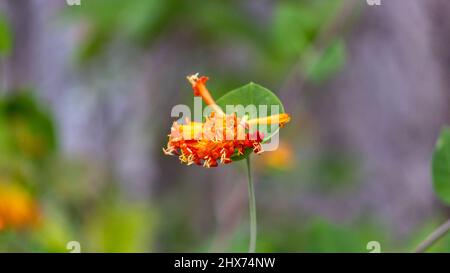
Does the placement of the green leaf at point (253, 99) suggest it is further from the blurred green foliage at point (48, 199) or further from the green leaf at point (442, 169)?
the blurred green foliage at point (48, 199)

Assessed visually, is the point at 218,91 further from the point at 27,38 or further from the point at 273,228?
the point at 27,38

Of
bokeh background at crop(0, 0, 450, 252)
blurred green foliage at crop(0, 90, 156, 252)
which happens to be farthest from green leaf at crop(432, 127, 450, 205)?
blurred green foliage at crop(0, 90, 156, 252)

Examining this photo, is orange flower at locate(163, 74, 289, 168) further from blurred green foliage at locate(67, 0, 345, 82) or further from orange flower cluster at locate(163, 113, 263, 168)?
blurred green foliage at locate(67, 0, 345, 82)

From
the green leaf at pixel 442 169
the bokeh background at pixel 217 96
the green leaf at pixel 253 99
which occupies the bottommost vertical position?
the green leaf at pixel 442 169

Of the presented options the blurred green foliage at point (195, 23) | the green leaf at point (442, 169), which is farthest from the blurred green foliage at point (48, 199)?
the green leaf at point (442, 169)

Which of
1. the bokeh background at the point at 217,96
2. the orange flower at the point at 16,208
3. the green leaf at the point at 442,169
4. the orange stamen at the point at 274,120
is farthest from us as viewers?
the bokeh background at the point at 217,96

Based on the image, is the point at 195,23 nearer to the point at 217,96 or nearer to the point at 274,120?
the point at 217,96
